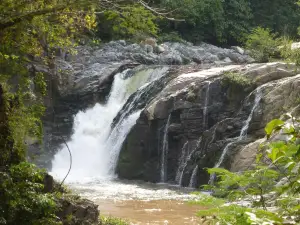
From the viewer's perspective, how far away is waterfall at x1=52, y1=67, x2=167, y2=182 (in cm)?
1836

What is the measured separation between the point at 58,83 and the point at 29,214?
16453mm

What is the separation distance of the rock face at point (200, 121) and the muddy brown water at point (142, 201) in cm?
124

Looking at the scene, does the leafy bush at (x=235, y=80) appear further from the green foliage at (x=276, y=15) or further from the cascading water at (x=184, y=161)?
the green foliage at (x=276, y=15)

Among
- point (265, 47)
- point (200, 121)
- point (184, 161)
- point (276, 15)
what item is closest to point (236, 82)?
point (200, 121)

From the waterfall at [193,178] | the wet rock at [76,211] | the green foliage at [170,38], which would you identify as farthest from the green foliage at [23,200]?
the green foliage at [170,38]

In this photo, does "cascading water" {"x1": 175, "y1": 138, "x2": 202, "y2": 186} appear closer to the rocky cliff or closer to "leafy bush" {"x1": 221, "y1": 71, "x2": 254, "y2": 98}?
the rocky cliff

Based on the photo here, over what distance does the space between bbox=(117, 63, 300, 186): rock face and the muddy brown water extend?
124 cm

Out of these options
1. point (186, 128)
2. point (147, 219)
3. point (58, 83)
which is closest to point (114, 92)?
point (58, 83)

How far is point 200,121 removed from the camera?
16.7 m

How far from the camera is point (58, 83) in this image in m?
22.3

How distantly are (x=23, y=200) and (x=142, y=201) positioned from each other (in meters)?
6.45

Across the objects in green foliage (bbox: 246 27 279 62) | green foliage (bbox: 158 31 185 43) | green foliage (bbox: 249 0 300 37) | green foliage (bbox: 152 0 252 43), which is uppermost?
green foliage (bbox: 249 0 300 37)

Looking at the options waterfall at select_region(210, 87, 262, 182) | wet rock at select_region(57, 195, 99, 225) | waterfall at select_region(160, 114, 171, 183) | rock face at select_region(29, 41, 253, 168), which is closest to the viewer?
wet rock at select_region(57, 195, 99, 225)

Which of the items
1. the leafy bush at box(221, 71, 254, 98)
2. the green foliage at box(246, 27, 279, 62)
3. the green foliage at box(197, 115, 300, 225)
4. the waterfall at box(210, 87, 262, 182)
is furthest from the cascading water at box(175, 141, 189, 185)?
the green foliage at box(197, 115, 300, 225)
